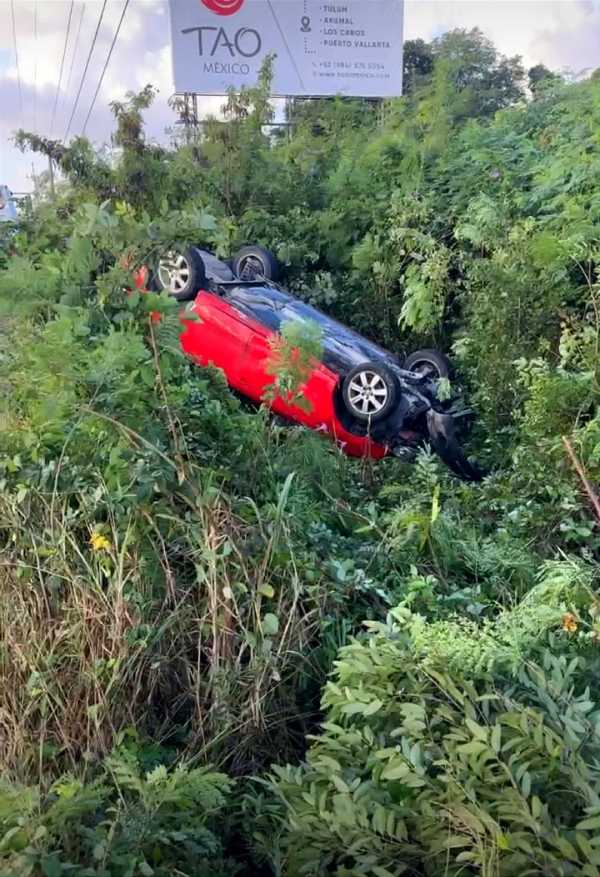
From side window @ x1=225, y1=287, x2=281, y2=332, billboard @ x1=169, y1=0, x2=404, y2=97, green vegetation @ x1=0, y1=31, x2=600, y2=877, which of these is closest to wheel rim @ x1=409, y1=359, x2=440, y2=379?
green vegetation @ x1=0, y1=31, x2=600, y2=877

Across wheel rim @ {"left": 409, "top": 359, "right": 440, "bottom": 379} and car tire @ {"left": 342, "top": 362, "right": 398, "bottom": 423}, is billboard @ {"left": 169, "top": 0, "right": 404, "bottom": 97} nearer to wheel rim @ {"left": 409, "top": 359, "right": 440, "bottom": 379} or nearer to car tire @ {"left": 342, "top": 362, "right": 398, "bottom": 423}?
wheel rim @ {"left": 409, "top": 359, "right": 440, "bottom": 379}

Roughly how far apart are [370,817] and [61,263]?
3027 mm

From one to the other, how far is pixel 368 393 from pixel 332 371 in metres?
0.41

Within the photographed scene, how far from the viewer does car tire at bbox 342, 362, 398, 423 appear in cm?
639

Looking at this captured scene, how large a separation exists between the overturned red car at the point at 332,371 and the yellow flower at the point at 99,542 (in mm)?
2491

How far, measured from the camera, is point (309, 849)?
229 cm

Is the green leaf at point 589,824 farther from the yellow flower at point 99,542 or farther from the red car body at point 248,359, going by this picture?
the red car body at point 248,359

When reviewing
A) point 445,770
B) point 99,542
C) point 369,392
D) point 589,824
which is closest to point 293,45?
point 369,392

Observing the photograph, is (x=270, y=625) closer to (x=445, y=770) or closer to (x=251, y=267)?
(x=445, y=770)

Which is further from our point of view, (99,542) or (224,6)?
(224,6)

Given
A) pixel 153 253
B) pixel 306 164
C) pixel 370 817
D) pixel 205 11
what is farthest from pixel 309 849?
pixel 205 11

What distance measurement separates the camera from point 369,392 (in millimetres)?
6465

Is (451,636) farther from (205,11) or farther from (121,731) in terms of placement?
(205,11)

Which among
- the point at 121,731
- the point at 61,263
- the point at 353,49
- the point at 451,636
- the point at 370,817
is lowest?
the point at 121,731
